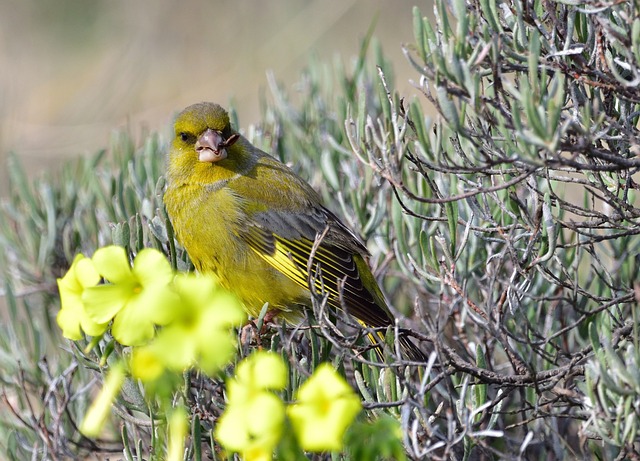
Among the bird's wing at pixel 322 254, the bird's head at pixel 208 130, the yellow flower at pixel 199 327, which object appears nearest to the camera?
the yellow flower at pixel 199 327

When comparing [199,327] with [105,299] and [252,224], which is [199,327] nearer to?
[105,299]

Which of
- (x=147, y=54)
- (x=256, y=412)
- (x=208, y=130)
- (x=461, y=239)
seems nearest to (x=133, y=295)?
(x=256, y=412)

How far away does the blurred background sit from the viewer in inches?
317

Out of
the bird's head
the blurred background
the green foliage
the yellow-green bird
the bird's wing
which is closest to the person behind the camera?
the green foliage

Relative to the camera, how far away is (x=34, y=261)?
3.80 meters

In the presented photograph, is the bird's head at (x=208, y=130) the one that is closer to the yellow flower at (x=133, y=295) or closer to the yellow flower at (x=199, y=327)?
the yellow flower at (x=133, y=295)

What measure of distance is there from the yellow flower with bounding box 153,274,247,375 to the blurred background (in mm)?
6503

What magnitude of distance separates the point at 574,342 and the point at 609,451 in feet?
2.74

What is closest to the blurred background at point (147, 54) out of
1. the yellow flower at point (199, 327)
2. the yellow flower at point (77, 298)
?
the yellow flower at point (77, 298)

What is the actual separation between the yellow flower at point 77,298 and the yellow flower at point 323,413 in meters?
0.37

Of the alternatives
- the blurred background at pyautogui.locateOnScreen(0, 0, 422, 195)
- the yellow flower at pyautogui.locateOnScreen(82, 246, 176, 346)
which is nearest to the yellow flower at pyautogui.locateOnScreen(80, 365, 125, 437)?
the yellow flower at pyautogui.locateOnScreen(82, 246, 176, 346)

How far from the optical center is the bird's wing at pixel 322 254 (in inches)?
127

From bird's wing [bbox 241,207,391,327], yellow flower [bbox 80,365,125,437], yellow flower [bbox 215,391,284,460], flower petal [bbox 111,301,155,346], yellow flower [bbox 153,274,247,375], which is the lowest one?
bird's wing [bbox 241,207,391,327]

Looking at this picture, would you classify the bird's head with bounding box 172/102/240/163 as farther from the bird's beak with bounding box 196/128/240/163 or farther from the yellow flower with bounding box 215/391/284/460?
the yellow flower with bounding box 215/391/284/460
